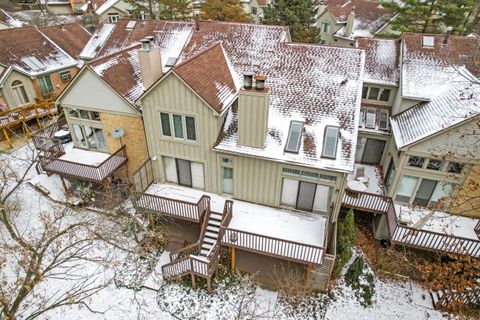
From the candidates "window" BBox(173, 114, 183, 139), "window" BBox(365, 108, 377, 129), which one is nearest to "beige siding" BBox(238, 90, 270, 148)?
"window" BBox(173, 114, 183, 139)

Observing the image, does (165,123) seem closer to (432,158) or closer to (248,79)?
(248,79)

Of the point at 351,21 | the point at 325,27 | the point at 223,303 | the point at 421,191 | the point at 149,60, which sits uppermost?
the point at 149,60

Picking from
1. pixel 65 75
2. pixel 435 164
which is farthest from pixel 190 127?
pixel 65 75

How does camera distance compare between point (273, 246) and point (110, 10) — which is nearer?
point (273, 246)

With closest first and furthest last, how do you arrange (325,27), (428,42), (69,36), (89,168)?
(89,168), (428,42), (69,36), (325,27)

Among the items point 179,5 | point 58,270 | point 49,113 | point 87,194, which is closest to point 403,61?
point 87,194
